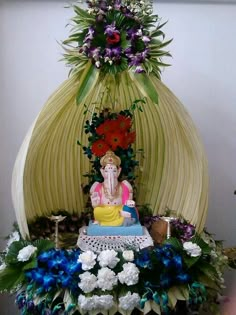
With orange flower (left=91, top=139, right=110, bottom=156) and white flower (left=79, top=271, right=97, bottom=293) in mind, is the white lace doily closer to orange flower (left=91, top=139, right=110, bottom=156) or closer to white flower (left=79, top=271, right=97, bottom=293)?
white flower (left=79, top=271, right=97, bottom=293)

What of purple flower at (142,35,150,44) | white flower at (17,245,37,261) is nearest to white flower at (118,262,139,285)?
white flower at (17,245,37,261)

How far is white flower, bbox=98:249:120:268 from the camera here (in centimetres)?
109

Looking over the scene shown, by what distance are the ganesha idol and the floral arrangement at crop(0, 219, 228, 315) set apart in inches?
5.3

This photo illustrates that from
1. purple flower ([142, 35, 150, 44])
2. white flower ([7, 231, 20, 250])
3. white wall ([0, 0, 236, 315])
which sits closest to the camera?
purple flower ([142, 35, 150, 44])

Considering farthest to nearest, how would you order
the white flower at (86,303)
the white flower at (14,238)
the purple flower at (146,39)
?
the white flower at (14,238), the purple flower at (146,39), the white flower at (86,303)

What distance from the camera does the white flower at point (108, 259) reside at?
1.09m

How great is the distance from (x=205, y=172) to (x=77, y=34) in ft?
1.68

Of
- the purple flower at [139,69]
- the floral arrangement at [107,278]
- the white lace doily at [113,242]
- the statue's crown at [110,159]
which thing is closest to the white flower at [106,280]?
the floral arrangement at [107,278]

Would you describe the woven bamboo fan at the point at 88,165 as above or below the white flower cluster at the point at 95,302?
above

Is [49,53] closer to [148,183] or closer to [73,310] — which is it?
[148,183]

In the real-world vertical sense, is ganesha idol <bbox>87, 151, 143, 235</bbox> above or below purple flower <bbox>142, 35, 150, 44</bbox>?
below

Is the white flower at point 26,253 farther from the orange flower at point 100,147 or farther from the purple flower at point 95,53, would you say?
the purple flower at point 95,53

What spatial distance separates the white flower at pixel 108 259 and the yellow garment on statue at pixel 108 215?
→ 0.66ft

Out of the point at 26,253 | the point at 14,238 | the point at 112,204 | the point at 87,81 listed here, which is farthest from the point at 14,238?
the point at 87,81
